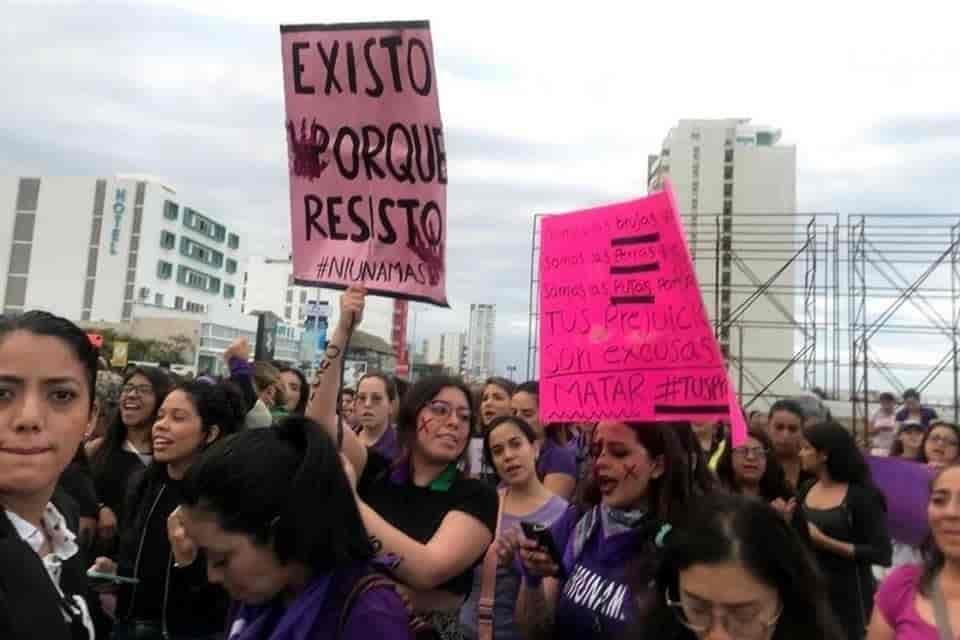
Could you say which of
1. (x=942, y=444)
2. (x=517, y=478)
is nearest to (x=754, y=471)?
(x=942, y=444)

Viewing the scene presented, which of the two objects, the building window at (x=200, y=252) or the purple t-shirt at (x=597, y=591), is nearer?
the purple t-shirt at (x=597, y=591)

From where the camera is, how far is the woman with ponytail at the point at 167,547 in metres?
3.29

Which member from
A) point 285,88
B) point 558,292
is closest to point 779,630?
point 558,292

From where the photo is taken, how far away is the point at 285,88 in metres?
3.29

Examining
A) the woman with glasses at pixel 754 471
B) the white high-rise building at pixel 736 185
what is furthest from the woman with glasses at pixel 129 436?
the white high-rise building at pixel 736 185

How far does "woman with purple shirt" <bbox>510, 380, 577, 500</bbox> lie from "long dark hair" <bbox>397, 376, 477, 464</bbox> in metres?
1.14

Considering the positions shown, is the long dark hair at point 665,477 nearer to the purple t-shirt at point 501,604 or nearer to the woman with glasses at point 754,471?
the purple t-shirt at point 501,604

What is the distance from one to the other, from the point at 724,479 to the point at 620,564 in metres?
3.09

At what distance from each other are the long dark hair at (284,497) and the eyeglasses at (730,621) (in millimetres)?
713

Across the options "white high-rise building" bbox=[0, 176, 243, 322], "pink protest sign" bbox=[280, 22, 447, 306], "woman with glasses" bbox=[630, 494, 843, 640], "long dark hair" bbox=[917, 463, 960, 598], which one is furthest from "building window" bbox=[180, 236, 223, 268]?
"woman with glasses" bbox=[630, 494, 843, 640]

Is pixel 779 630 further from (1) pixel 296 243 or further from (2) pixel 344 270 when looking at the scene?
(1) pixel 296 243

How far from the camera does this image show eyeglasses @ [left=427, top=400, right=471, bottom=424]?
3.12 meters

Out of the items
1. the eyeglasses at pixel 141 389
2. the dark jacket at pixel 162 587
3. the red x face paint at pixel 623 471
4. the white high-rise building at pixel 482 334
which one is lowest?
the dark jacket at pixel 162 587

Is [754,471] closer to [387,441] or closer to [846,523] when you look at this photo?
[846,523]
